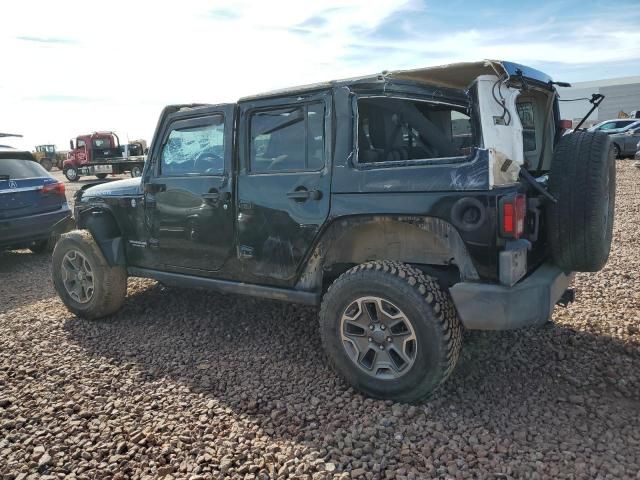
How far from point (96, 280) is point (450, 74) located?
3412 mm

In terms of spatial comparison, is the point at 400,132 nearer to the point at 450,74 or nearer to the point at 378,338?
the point at 450,74

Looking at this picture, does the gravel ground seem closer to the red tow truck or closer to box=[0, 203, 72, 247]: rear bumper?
box=[0, 203, 72, 247]: rear bumper

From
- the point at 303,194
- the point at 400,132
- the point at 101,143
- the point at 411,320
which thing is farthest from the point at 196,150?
the point at 101,143

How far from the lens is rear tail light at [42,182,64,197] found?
7.22m

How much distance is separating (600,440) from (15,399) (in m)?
3.51

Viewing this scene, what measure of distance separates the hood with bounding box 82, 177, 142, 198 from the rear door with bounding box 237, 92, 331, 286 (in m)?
1.28

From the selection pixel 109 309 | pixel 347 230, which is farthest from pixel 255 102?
pixel 109 309

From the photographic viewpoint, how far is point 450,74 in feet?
9.84

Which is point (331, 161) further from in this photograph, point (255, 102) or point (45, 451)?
point (45, 451)

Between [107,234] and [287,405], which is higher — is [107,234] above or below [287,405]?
above

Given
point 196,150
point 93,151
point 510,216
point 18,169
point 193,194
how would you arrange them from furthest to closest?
point 93,151 → point 18,169 → point 196,150 → point 193,194 → point 510,216

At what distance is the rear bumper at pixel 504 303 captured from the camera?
274cm

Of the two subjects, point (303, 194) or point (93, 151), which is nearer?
point (303, 194)

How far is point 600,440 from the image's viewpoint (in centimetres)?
263
